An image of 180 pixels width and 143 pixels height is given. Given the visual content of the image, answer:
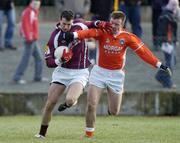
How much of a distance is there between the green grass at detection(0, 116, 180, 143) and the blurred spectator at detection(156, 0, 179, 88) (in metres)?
2.21

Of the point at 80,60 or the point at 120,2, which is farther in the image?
the point at 120,2

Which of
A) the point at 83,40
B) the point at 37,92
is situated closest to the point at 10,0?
the point at 37,92

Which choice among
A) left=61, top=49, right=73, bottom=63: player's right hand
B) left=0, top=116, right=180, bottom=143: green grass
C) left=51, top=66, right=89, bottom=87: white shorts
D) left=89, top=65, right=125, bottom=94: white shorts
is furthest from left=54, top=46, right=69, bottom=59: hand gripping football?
left=0, top=116, right=180, bottom=143: green grass

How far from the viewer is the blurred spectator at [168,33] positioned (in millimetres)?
20719

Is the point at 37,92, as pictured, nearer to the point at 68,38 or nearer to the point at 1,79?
the point at 1,79

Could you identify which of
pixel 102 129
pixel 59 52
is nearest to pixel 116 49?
pixel 59 52

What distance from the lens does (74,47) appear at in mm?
14211

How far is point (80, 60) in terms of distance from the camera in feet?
46.6

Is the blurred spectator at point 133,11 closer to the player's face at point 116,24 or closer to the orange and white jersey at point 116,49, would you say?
the orange and white jersey at point 116,49

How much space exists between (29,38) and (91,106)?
25.2 feet

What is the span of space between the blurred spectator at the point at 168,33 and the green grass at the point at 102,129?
87.0 inches

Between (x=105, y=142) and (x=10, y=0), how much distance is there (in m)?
10.4

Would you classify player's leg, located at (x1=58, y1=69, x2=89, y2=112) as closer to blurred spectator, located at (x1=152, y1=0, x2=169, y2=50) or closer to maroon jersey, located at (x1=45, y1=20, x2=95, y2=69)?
maroon jersey, located at (x1=45, y1=20, x2=95, y2=69)

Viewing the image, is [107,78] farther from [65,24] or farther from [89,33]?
[65,24]
